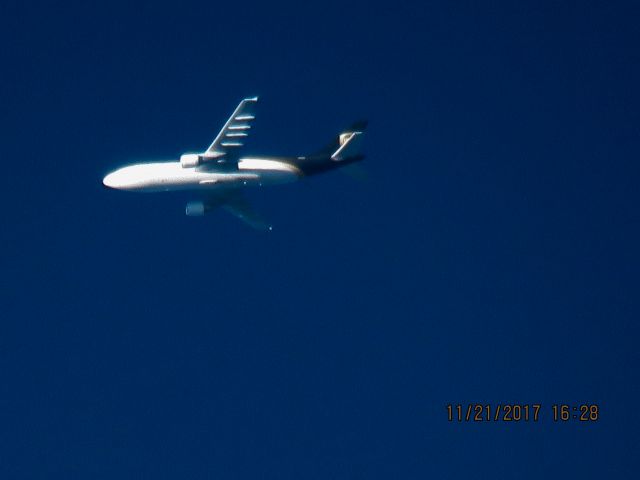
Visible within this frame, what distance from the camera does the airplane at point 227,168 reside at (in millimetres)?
58594

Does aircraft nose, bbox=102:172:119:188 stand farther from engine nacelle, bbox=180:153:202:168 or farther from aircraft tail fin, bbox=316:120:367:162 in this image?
aircraft tail fin, bbox=316:120:367:162

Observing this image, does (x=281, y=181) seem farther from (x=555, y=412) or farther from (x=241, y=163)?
(x=555, y=412)

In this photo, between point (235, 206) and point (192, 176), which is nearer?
point (192, 176)

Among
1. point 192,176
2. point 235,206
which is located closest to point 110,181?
point 192,176

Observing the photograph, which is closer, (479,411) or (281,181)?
(281,181)

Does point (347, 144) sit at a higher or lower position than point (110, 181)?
higher

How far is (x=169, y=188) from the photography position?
6016 centimetres

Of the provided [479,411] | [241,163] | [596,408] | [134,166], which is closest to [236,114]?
[241,163]

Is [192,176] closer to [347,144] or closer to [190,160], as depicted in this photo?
[190,160]

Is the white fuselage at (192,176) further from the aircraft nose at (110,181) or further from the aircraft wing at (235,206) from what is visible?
the aircraft wing at (235,206)

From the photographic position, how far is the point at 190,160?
5894 centimetres

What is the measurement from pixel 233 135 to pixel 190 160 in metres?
3.01

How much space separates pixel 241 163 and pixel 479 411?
22.6 m

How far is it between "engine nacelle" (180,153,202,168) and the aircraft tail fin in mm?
8288
